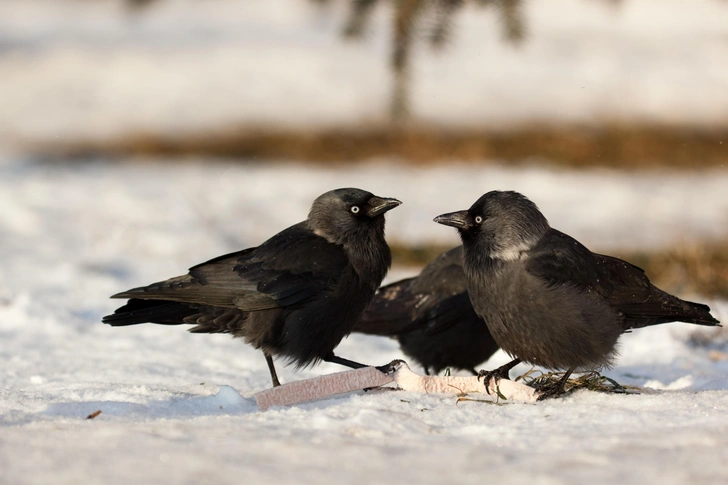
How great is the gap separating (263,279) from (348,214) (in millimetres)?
629

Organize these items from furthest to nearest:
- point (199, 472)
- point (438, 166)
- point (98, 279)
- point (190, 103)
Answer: point (190, 103) < point (438, 166) < point (98, 279) < point (199, 472)

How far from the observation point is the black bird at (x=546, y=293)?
4.16 m

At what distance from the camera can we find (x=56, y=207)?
9664mm

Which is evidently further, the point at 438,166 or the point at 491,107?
the point at 491,107

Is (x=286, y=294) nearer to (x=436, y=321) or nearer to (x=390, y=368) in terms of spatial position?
(x=390, y=368)

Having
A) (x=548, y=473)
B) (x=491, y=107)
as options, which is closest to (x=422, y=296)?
(x=548, y=473)

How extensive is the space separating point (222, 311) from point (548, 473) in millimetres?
2475

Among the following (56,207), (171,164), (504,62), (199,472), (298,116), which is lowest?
(199,472)

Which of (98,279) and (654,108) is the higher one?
(654,108)

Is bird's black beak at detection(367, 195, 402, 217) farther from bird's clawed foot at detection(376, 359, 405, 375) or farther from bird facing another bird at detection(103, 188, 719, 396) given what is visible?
bird's clawed foot at detection(376, 359, 405, 375)

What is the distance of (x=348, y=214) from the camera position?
4910 millimetres

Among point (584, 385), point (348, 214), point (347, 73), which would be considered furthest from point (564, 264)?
point (347, 73)

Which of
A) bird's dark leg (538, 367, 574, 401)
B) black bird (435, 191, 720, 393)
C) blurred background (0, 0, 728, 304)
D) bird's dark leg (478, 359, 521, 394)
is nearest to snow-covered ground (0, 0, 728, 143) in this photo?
blurred background (0, 0, 728, 304)

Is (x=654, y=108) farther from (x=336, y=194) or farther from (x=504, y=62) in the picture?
(x=336, y=194)
